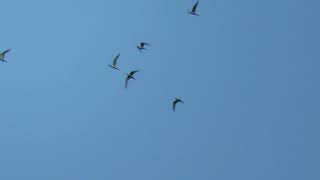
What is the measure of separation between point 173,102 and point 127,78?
270 inches

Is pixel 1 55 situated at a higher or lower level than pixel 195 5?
lower

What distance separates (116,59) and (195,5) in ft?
42.5

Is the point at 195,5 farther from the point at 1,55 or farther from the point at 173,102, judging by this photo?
the point at 1,55

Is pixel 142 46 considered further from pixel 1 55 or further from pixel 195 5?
pixel 1 55

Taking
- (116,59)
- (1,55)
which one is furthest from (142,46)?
(1,55)

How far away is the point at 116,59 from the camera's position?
9756cm

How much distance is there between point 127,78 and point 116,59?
146 inches

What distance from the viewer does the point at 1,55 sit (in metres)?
98.2

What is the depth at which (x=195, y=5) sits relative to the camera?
302 ft

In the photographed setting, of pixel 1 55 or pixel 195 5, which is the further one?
pixel 1 55

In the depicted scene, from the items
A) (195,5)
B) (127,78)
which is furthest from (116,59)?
(195,5)

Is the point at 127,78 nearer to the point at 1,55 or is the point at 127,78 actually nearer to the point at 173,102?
the point at 173,102

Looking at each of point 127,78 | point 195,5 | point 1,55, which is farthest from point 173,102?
point 1,55

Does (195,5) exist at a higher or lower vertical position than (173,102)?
higher
